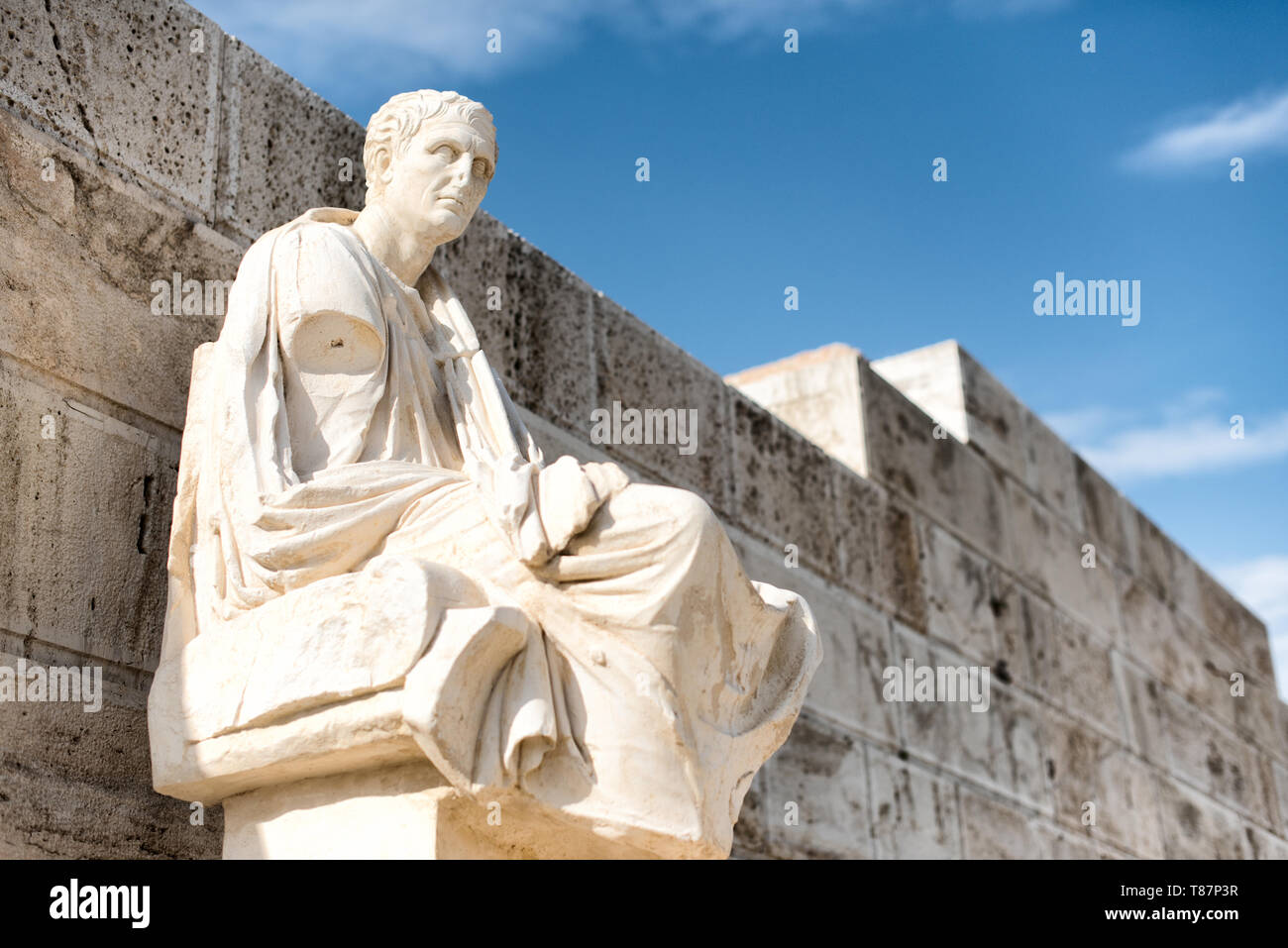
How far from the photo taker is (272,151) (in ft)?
12.5

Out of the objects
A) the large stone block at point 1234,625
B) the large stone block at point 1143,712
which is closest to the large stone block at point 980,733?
the large stone block at point 1143,712

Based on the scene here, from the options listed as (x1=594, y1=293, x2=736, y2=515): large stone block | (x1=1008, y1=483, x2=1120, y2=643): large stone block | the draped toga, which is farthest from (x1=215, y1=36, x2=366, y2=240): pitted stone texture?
(x1=1008, y1=483, x2=1120, y2=643): large stone block

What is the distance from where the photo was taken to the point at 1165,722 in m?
7.55

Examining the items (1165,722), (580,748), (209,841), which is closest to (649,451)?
(209,841)

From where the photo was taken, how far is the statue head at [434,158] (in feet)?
10.4

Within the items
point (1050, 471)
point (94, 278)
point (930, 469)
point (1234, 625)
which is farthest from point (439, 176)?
point (1234, 625)

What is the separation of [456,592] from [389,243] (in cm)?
98

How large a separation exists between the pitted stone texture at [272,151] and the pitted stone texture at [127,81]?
0.05 metres

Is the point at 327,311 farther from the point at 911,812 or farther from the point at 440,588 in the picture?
the point at 911,812

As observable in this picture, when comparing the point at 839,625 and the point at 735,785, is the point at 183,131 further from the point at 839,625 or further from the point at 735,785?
the point at 839,625

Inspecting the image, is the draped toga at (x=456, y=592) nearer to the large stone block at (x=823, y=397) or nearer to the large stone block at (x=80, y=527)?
the large stone block at (x=80, y=527)

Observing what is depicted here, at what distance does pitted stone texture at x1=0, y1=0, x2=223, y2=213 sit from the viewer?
323 cm

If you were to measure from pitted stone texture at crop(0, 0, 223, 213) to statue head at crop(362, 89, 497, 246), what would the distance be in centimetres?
59
